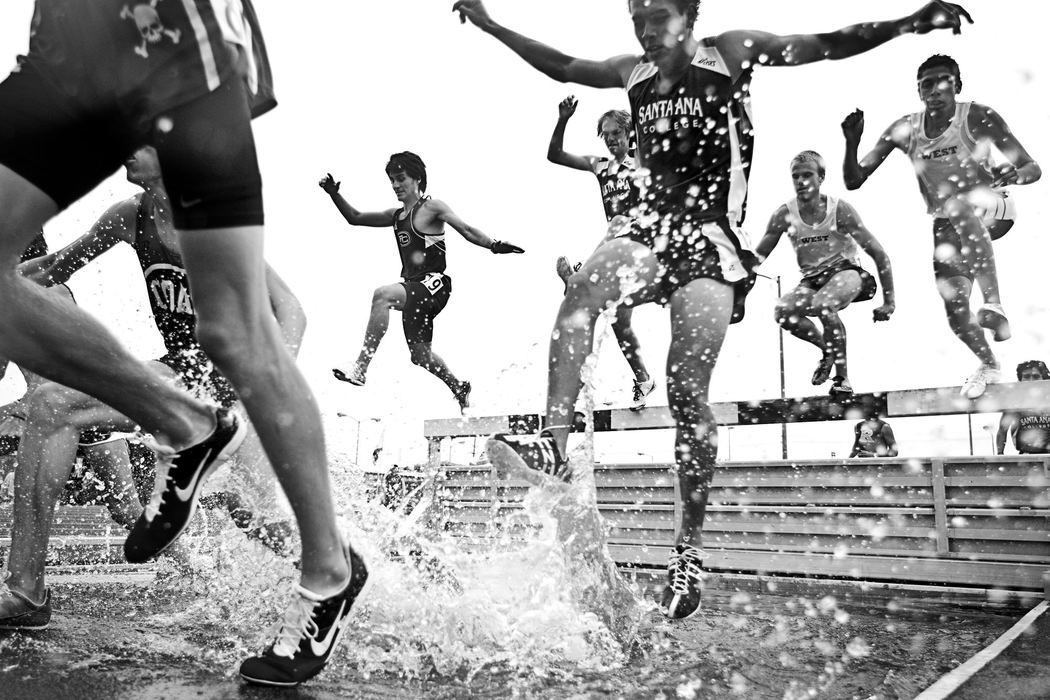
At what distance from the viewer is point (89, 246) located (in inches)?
137

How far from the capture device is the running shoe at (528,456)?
2.81m

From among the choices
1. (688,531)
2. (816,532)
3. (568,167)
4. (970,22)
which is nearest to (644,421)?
(816,532)

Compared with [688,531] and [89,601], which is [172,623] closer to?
[89,601]

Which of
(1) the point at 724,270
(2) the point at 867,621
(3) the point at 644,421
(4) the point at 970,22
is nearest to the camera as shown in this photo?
(4) the point at 970,22

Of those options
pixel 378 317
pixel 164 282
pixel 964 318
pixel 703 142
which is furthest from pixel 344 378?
pixel 964 318

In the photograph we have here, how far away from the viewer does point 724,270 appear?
11.3 ft

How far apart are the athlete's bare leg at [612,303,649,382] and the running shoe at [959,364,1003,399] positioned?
109 inches

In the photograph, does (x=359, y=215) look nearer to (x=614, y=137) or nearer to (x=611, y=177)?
(x=611, y=177)

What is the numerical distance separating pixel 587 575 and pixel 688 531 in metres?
0.59

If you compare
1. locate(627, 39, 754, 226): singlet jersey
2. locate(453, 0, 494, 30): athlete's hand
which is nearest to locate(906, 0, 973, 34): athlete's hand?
locate(627, 39, 754, 226): singlet jersey

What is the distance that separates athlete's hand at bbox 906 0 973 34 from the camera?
2846 millimetres

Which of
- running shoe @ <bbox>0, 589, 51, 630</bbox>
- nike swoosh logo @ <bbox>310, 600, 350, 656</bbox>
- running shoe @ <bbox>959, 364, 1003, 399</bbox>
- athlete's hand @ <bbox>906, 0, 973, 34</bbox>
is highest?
athlete's hand @ <bbox>906, 0, 973, 34</bbox>

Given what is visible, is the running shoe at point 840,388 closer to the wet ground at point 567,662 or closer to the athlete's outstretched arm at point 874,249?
the athlete's outstretched arm at point 874,249

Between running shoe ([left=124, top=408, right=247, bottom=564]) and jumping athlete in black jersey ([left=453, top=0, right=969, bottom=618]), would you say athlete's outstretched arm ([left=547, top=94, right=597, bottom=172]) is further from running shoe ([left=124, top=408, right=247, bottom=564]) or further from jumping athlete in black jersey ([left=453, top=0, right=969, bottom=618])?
running shoe ([left=124, top=408, right=247, bottom=564])
